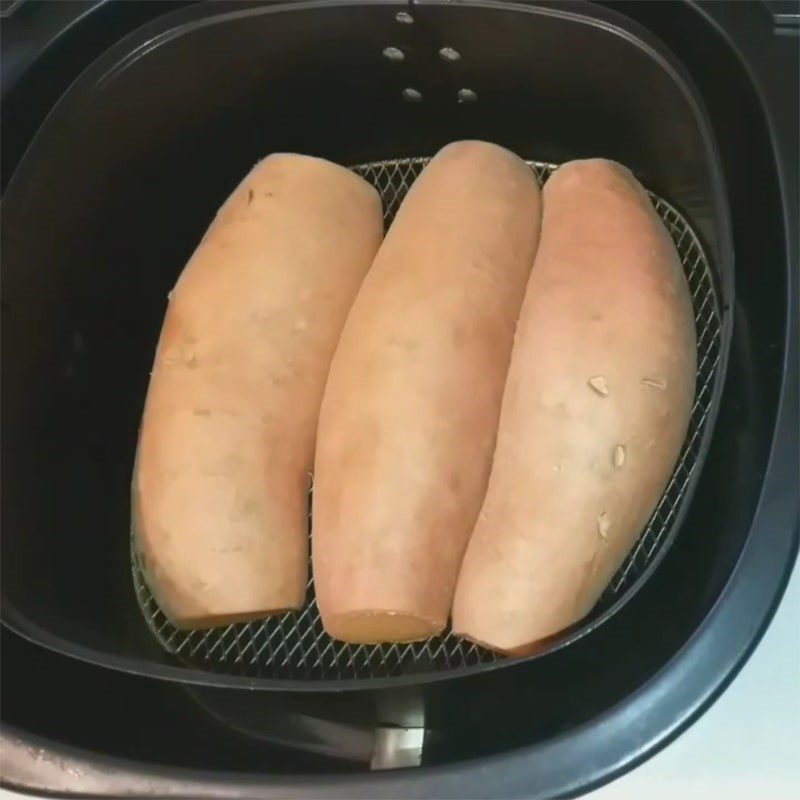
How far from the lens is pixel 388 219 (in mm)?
756

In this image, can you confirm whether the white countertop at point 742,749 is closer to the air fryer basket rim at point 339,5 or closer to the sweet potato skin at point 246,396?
the air fryer basket rim at point 339,5

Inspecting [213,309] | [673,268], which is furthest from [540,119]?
[213,309]

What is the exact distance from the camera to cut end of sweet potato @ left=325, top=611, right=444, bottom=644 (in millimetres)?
555

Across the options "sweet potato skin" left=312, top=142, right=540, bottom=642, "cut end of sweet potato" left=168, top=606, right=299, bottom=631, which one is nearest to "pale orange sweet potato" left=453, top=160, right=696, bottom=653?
"sweet potato skin" left=312, top=142, right=540, bottom=642

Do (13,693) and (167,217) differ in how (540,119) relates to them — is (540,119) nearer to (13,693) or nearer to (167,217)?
(167,217)

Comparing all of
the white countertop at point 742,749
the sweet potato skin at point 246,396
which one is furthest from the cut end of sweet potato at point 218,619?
the white countertop at point 742,749

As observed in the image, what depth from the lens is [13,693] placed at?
528 millimetres

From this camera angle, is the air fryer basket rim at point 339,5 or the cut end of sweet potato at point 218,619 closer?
the air fryer basket rim at point 339,5

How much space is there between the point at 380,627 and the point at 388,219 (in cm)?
34

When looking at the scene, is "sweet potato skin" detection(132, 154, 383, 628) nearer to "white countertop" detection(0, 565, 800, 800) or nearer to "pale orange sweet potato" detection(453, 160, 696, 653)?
Result: "pale orange sweet potato" detection(453, 160, 696, 653)

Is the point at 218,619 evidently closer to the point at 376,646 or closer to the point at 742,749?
the point at 376,646

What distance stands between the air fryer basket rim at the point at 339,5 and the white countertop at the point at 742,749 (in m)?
0.07

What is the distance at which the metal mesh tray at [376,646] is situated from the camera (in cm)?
59

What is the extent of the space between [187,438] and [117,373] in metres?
0.14
